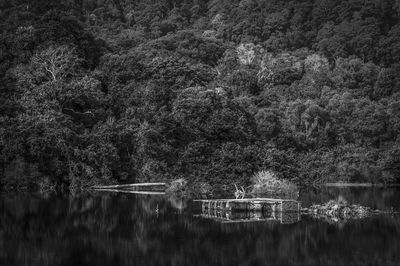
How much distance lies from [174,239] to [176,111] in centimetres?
3859

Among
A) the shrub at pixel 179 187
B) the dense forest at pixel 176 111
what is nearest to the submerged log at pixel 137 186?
the dense forest at pixel 176 111

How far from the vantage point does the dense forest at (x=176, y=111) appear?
65.4 meters

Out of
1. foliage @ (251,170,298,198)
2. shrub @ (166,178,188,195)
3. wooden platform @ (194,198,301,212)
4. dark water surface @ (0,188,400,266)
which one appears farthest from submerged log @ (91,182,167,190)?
wooden platform @ (194,198,301,212)

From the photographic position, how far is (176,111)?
71875 millimetres

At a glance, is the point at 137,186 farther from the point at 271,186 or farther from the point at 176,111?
the point at 271,186

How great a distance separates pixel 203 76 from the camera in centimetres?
9169

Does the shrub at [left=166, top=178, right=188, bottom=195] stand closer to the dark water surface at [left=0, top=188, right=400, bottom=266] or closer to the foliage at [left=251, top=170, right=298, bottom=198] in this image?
the foliage at [left=251, top=170, right=298, bottom=198]

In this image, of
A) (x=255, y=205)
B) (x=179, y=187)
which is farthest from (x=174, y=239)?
(x=179, y=187)

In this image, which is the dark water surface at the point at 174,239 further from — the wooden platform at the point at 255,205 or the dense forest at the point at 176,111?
the dense forest at the point at 176,111

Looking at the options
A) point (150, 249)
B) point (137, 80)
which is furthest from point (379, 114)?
point (150, 249)

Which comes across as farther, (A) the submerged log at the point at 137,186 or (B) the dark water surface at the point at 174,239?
(A) the submerged log at the point at 137,186

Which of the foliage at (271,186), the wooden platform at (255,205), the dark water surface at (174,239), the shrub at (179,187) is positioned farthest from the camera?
the shrub at (179,187)

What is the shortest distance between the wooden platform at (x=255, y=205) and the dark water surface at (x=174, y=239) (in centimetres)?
189

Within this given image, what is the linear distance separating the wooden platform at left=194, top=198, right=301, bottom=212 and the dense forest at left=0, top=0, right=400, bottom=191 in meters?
11.4
